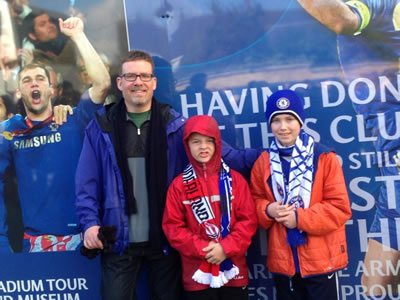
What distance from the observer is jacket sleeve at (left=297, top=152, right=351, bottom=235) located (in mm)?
1850

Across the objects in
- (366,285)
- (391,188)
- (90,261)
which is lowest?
(366,285)

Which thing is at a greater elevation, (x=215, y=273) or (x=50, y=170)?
(x=50, y=170)

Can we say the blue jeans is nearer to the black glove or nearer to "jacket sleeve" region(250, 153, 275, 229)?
the black glove

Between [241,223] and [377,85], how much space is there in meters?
1.19

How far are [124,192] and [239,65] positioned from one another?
41.4 inches

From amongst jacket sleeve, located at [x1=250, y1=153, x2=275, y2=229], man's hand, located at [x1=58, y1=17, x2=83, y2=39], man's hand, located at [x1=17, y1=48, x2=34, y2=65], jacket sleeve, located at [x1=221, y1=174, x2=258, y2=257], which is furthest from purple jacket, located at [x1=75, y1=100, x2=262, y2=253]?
man's hand, located at [x1=17, y1=48, x2=34, y2=65]

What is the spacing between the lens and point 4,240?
266cm

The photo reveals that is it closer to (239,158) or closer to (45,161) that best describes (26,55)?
(45,161)

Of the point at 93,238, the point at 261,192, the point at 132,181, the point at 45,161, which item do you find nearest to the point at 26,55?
the point at 45,161

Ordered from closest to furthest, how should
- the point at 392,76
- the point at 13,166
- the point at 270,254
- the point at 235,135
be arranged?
the point at 270,254 < the point at 392,76 < the point at 235,135 < the point at 13,166

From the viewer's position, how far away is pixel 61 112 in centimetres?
259

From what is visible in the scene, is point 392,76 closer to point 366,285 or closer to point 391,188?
point 391,188

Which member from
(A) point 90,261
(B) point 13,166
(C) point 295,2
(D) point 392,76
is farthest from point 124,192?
(D) point 392,76

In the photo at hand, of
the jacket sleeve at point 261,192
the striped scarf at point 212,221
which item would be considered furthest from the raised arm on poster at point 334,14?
the striped scarf at point 212,221
